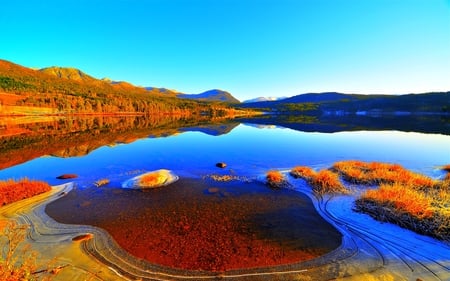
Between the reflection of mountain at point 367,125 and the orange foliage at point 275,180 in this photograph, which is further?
the reflection of mountain at point 367,125

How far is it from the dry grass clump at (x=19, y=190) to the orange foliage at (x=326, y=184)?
2035 centimetres

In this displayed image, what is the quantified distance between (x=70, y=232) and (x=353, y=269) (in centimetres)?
1241

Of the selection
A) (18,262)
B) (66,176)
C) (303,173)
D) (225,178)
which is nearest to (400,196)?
(303,173)

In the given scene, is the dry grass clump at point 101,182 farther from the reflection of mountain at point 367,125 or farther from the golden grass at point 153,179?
the reflection of mountain at point 367,125

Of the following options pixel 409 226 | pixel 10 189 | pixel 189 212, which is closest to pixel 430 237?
pixel 409 226

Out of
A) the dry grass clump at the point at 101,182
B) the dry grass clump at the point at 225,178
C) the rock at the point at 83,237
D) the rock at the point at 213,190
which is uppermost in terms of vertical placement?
the dry grass clump at the point at 101,182

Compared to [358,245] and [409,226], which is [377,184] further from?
[358,245]

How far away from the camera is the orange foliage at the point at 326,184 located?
1606 cm

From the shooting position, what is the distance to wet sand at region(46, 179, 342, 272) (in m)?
8.87

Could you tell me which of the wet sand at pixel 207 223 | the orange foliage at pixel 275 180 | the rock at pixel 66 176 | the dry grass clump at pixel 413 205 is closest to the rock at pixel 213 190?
the wet sand at pixel 207 223

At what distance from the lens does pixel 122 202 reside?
14305 millimetres

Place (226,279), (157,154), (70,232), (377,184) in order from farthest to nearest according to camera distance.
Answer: (157,154) < (377,184) < (70,232) < (226,279)

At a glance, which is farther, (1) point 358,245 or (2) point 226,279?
(1) point 358,245

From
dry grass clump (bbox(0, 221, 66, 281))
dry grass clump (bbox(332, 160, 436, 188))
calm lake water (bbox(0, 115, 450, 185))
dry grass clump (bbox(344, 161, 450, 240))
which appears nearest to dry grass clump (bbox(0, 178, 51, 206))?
calm lake water (bbox(0, 115, 450, 185))
